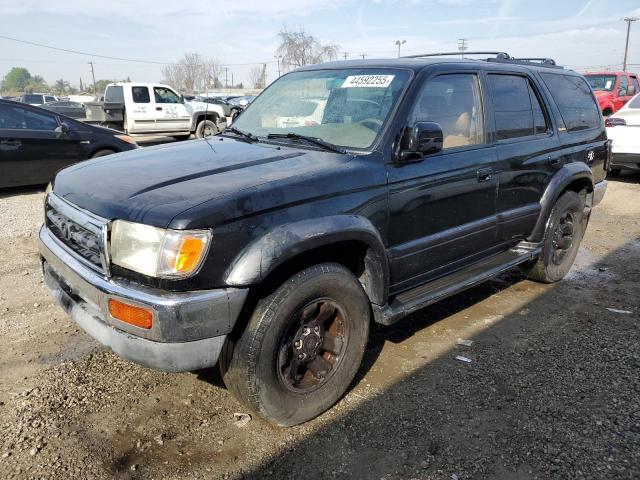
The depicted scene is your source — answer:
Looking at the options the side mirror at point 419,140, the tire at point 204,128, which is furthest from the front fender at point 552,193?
the tire at point 204,128

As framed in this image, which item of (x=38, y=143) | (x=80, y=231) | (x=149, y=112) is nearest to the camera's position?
(x=80, y=231)

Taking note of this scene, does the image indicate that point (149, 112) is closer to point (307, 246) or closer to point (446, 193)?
point (446, 193)

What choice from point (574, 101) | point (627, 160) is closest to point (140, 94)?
point (627, 160)

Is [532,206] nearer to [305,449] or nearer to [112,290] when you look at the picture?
[305,449]

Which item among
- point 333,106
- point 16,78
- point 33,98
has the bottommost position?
point 333,106

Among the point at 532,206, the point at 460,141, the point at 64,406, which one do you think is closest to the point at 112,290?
the point at 64,406

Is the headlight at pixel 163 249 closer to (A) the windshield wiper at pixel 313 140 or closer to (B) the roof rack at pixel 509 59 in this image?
(A) the windshield wiper at pixel 313 140

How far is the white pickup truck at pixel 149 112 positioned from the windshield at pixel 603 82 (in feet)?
38.8

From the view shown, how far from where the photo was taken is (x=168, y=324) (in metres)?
2.18

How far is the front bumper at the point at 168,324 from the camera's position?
2.19 meters

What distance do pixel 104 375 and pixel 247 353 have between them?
1276 mm

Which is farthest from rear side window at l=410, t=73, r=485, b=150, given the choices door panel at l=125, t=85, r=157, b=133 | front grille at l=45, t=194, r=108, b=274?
door panel at l=125, t=85, r=157, b=133

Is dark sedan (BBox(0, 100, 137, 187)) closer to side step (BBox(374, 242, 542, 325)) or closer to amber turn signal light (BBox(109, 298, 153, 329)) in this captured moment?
amber turn signal light (BBox(109, 298, 153, 329))

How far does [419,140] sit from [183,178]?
4.41ft
